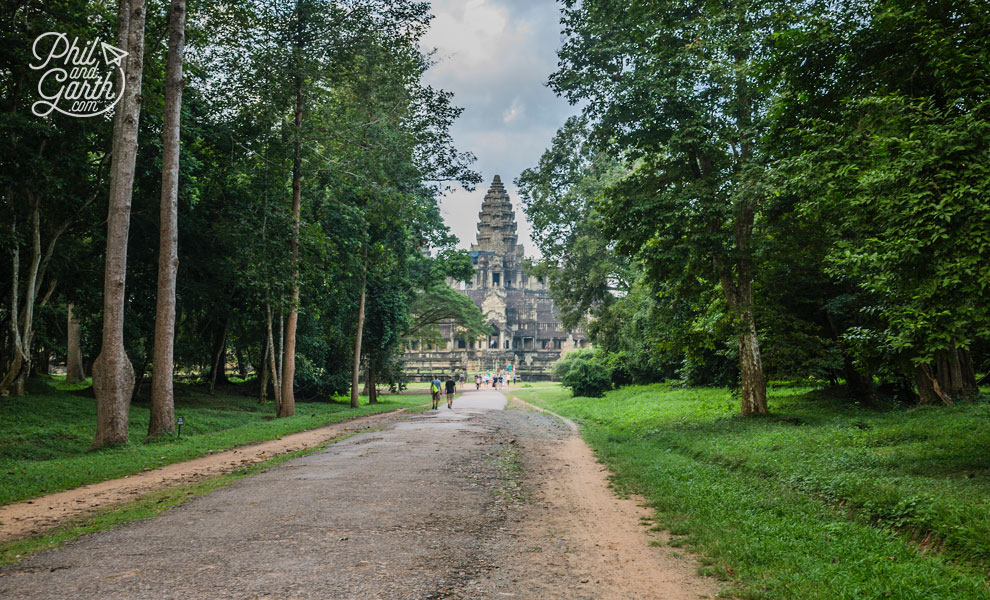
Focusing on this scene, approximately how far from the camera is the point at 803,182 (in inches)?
347

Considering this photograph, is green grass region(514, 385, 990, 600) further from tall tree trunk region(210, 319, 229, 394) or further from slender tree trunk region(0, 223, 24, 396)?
tall tree trunk region(210, 319, 229, 394)

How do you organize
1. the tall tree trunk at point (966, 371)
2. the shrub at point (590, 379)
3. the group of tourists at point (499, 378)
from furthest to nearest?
1. the group of tourists at point (499, 378)
2. the shrub at point (590, 379)
3. the tall tree trunk at point (966, 371)

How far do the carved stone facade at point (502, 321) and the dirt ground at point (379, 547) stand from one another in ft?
192

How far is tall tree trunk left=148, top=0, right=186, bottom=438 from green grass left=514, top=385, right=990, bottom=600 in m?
9.49

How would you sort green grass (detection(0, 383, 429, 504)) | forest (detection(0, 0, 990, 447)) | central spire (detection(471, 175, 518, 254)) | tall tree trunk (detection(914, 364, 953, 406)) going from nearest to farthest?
forest (detection(0, 0, 990, 447)) → green grass (detection(0, 383, 429, 504)) → tall tree trunk (detection(914, 364, 953, 406)) → central spire (detection(471, 175, 518, 254))

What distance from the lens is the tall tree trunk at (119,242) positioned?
39.2 feet

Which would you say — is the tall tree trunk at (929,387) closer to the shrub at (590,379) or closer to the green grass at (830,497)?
the green grass at (830,497)

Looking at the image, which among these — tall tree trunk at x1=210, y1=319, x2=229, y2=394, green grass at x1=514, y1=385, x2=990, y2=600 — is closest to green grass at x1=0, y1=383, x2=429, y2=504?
tall tree trunk at x1=210, y1=319, x2=229, y2=394

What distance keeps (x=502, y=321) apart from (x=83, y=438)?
6037 cm

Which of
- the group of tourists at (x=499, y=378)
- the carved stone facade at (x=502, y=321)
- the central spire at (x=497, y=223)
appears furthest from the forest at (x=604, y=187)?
the central spire at (x=497, y=223)

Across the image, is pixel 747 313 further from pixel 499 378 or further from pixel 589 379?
pixel 499 378

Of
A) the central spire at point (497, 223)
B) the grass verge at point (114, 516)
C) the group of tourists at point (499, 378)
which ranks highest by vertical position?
the central spire at point (497, 223)

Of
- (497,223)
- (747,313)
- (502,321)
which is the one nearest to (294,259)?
(747,313)

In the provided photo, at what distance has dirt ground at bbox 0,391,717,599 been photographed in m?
4.37
